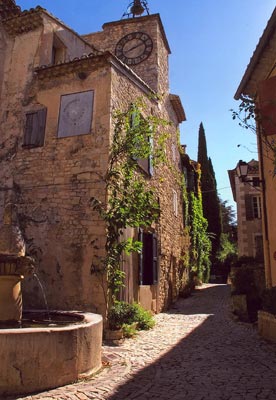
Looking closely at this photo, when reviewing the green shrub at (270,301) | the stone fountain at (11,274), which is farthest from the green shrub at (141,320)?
the stone fountain at (11,274)

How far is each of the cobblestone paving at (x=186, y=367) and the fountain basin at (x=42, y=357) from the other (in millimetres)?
140

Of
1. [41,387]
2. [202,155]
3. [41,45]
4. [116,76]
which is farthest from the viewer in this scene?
[202,155]

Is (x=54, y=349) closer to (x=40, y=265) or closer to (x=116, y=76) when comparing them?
(x=40, y=265)

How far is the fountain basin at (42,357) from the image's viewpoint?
3777 millimetres

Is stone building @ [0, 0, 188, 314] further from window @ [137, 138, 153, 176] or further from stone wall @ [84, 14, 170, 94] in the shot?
stone wall @ [84, 14, 170, 94]

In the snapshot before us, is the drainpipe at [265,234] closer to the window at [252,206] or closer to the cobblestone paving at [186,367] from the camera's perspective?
the cobblestone paving at [186,367]

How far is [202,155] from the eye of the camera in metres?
27.5

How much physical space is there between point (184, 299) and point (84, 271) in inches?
292

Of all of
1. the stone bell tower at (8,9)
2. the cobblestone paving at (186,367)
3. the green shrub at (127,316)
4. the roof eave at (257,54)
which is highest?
the stone bell tower at (8,9)

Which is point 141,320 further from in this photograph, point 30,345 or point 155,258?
point 30,345

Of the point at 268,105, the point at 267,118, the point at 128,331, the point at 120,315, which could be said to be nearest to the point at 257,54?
the point at 268,105

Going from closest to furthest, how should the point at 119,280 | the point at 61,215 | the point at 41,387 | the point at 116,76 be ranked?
the point at 41,387, the point at 119,280, the point at 61,215, the point at 116,76

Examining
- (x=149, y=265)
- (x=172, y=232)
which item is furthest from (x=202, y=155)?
(x=149, y=265)

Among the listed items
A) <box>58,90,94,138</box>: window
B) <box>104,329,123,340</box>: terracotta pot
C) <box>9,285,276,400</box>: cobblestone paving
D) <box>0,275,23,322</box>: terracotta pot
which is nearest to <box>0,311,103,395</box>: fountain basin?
<box>9,285,276,400</box>: cobblestone paving
